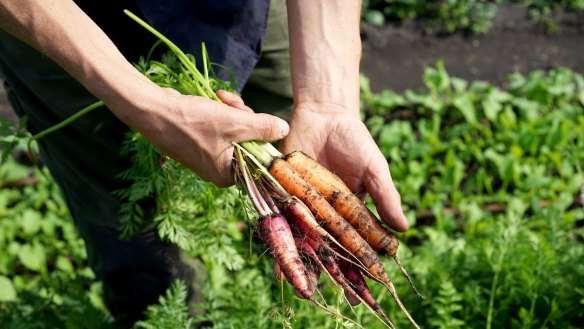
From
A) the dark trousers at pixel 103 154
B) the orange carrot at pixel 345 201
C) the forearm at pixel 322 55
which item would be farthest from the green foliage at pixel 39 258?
the forearm at pixel 322 55

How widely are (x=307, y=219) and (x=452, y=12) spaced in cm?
427

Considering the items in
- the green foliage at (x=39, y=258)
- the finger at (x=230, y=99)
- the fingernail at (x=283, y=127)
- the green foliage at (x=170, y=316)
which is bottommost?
the green foliage at (x=39, y=258)

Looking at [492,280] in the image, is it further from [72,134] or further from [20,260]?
[20,260]

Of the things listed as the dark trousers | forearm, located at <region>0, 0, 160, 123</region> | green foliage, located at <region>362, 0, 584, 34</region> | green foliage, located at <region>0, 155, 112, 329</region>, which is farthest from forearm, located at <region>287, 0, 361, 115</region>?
green foliage, located at <region>362, 0, 584, 34</region>

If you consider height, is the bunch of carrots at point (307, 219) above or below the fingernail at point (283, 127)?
below

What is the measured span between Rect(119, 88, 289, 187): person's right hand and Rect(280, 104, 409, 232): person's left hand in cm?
24

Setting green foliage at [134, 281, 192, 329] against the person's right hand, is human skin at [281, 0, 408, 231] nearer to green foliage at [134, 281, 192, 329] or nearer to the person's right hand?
the person's right hand

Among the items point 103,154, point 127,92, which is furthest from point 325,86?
point 103,154

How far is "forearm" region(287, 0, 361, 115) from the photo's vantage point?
2527 millimetres

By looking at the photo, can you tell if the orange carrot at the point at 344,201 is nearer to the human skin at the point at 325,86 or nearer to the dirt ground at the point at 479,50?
the human skin at the point at 325,86

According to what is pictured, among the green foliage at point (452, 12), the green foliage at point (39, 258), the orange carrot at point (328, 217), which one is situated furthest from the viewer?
the green foliage at point (452, 12)

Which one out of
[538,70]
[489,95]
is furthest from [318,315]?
[538,70]

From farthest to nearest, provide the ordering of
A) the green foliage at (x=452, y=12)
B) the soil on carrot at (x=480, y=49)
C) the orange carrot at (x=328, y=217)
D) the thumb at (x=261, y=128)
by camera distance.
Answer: the green foliage at (x=452, y=12) < the soil on carrot at (x=480, y=49) < the orange carrot at (x=328, y=217) < the thumb at (x=261, y=128)

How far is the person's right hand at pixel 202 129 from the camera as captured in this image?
2115mm
